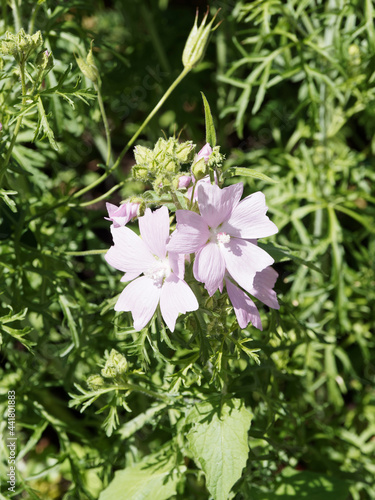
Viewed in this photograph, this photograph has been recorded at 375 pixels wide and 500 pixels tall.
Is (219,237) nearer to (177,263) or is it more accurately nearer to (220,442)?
(177,263)

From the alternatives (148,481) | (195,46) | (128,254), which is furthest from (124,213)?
(148,481)

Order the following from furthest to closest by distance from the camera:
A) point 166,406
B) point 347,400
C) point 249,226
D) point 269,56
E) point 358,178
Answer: point 347,400 → point 358,178 → point 269,56 → point 166,406 → point 249,226

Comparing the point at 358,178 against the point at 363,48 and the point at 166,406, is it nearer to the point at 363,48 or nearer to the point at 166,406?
the point at 363,48

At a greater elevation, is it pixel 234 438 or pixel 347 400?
pixel 234 438

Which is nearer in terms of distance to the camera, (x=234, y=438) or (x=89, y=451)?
(x=234, y=438)

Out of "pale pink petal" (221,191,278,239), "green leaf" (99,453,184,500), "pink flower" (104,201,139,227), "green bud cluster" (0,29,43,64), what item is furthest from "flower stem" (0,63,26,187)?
"green leaf" (99,453,184,500)

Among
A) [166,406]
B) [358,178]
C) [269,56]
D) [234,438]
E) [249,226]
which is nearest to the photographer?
[249,226]

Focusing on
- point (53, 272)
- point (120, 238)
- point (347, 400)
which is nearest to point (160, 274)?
point (120, 238)

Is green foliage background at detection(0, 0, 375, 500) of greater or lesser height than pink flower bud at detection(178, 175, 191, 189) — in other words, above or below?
below

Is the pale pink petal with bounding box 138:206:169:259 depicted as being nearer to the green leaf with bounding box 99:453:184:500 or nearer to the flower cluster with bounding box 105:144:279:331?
the flower cluster with bounding box 105:144:279:331
